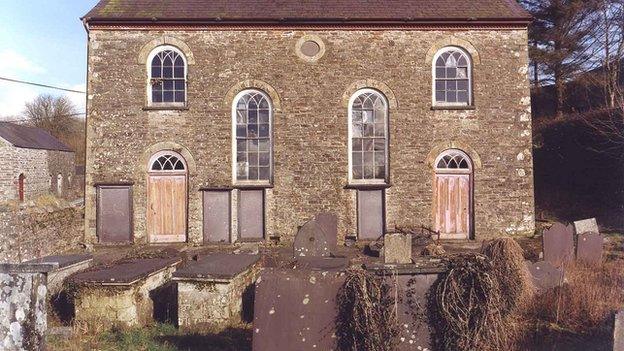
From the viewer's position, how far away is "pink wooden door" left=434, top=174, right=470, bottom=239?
51.1 ft

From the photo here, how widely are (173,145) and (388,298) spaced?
37.7ft

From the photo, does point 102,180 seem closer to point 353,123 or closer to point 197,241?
point 197,241

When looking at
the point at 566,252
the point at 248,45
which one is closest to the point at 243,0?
the point at 248,45

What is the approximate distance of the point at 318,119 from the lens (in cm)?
1551

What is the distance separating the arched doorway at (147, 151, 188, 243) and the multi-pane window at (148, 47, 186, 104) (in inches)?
71.1

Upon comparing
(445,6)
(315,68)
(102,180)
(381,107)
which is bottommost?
(102,180)

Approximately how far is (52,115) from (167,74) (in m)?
48.7

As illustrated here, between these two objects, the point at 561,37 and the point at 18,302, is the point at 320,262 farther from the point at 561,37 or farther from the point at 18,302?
the point at 561,37

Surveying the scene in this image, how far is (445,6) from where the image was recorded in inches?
Result: 635

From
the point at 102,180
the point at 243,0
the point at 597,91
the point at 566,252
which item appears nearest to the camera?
the point at 566,252

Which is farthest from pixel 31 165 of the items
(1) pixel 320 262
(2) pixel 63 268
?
(1) pixel 320 262

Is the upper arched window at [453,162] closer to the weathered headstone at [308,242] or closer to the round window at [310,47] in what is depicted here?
the round window at [310,47]

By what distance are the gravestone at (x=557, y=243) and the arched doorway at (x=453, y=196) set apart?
14.7ft

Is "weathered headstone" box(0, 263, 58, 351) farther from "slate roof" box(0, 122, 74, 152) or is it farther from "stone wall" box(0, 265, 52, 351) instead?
"slate roof" box(0, 122, 74, 152)
